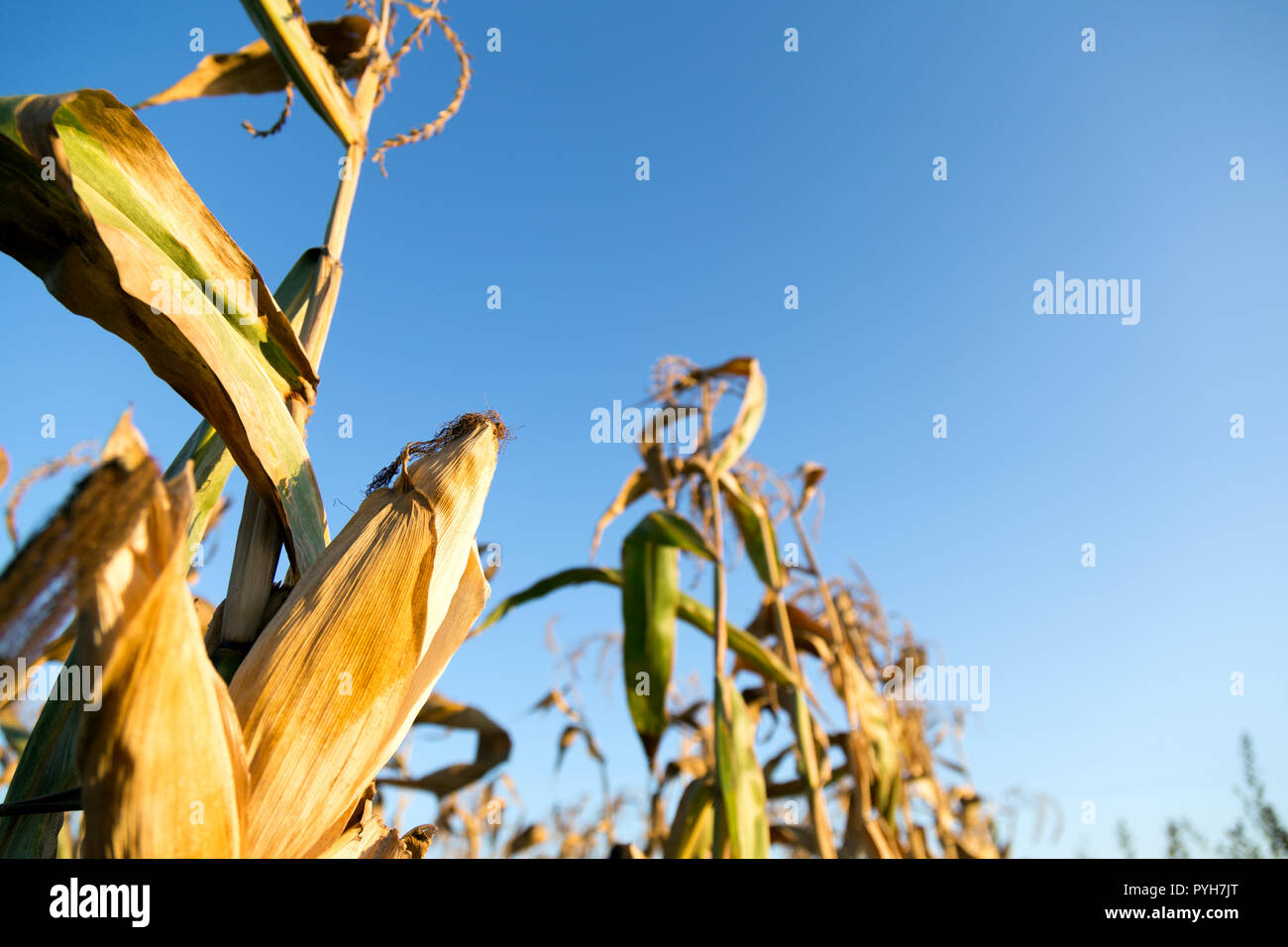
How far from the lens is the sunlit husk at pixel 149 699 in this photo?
406 millimetres

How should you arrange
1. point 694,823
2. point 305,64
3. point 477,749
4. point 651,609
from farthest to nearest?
point 694,823
point 651,609
point 477,749
point 305,64

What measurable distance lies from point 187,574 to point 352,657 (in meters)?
0.14

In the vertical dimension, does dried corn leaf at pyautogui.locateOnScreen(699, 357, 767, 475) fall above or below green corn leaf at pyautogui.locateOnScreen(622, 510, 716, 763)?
above

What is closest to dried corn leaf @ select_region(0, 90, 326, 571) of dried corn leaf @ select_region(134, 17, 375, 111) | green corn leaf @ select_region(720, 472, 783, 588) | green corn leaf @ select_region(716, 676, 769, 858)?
dried corn leaf @ select_region(134, 17, 375, 111)

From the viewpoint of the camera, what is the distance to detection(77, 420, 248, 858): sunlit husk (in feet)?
1.33

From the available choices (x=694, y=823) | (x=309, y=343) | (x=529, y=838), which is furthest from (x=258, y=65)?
(x=529, y=838)

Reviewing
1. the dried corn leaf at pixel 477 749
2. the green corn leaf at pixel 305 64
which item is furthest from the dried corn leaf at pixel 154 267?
the dried corn leaf at pixel 477 749

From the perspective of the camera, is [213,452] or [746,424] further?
[746,424]

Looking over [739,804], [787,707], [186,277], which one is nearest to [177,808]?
[186,277]

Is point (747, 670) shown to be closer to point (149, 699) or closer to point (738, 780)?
point (738, 780)

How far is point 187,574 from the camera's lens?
463mm

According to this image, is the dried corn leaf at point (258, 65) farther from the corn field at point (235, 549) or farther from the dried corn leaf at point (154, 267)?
the dried corn leaf at point (154, 267)

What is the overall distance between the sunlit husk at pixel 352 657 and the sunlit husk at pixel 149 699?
0.07 m

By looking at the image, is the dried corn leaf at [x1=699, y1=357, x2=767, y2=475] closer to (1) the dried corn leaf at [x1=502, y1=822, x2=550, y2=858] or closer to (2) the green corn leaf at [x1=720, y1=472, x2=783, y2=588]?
(2) the green corn leaf at [x1=720, y1=472, x2=783, y2=588]
